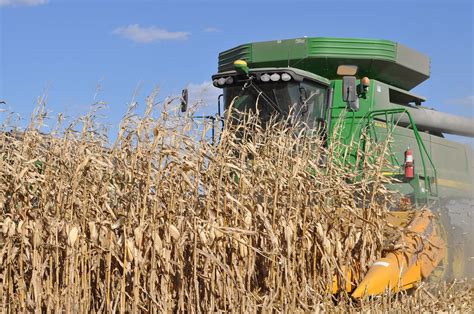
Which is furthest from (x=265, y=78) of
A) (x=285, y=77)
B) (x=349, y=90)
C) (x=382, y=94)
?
(x=382, y=94)

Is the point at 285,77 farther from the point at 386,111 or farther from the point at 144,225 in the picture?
the point at 144,225

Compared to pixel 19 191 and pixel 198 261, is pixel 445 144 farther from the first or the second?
pixel 19 191

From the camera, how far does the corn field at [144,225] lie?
13.7ft

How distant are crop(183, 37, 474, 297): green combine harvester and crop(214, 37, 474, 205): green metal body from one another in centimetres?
1

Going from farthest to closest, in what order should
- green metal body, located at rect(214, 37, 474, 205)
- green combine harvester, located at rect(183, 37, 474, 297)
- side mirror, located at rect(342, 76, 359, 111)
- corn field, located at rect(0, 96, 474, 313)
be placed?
green metal body, located at rect(214, 37, 474, 205)
side mirror, located at rect(342, 76, 359, 111)
green combine harvester, located at rect(183, 37, 474, 297)
corn field, located at rect(0, 96, 474, 313)

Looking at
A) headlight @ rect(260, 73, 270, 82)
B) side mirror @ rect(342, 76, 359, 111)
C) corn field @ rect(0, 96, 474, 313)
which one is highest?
headlight @ rect(260, 73, 270, 82)

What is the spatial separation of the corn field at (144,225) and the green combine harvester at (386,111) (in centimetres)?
108

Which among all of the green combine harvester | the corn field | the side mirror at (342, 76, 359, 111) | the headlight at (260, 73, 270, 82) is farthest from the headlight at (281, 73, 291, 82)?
the corn field

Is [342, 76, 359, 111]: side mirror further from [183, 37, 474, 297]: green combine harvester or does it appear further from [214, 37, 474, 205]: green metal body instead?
[214, 37, 474, 205]: green metal body

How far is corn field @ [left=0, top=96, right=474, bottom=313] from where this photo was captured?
4172 mm

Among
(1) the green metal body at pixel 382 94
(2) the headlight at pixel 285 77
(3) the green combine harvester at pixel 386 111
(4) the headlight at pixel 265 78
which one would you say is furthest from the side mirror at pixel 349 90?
(4) the headlight at pixel 265 78

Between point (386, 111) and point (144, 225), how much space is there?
3.54 m

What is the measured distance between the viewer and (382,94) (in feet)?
25.7

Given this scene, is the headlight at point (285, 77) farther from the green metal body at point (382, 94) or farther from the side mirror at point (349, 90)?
the side mirror at point (349, 90)
